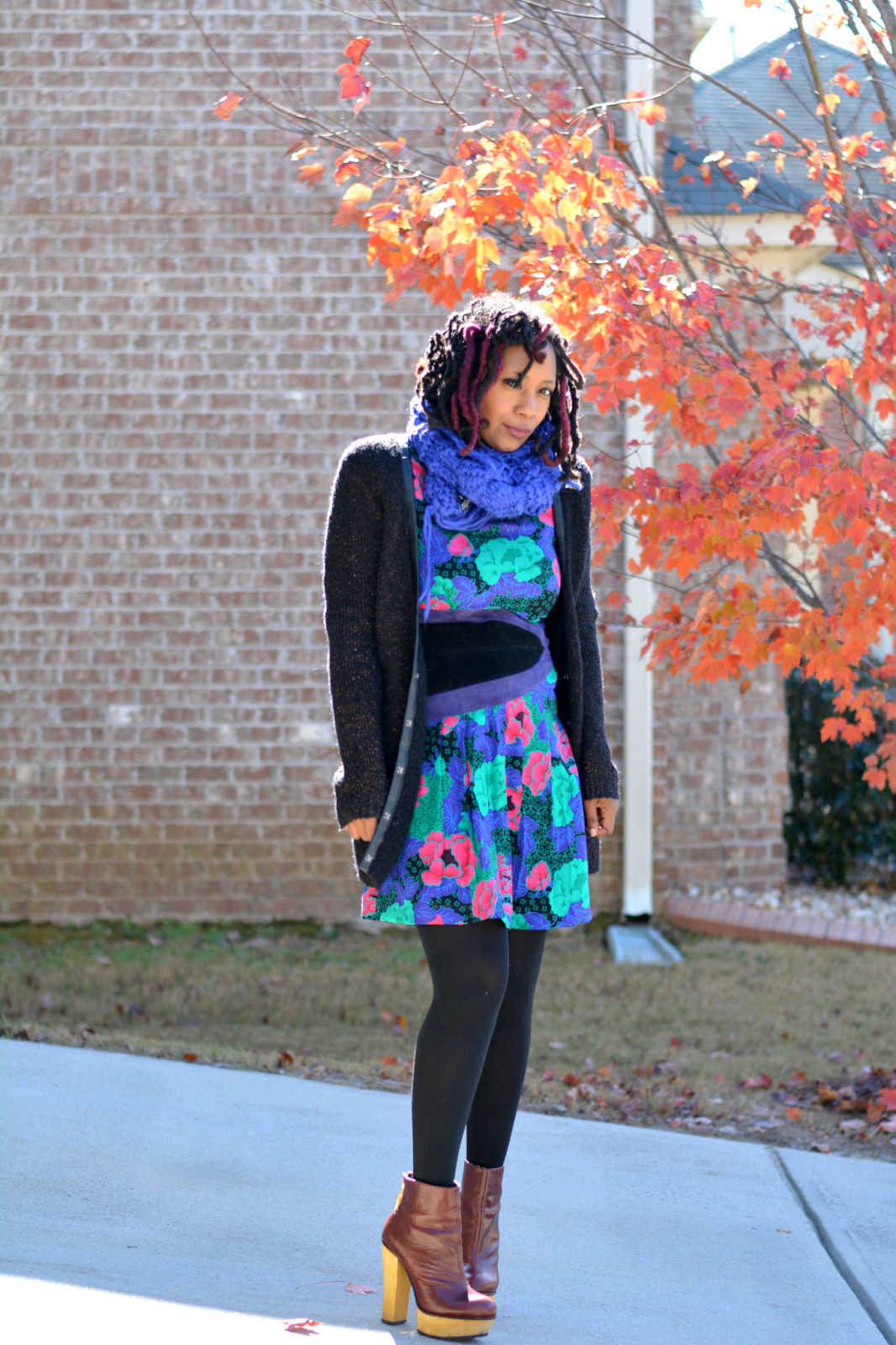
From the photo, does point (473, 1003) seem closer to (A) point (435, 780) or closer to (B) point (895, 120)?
(A) point (435, 780)

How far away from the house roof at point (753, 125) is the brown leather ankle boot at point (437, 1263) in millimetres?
3269

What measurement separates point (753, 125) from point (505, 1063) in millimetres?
6434

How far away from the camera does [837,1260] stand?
110 inches

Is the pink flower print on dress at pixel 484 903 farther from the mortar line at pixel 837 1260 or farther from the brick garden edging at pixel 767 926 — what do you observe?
the brick garden edging at pixel 767 926

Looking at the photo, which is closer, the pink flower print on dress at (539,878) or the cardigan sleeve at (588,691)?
the pink flower print on dress at (539,878)

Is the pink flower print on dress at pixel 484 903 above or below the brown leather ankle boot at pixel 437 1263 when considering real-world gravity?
above

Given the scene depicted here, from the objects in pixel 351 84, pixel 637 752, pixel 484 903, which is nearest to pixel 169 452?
pixel 637 752

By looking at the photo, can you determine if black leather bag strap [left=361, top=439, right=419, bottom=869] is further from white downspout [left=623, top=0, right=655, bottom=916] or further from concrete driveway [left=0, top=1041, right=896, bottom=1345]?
white downspout [left=623, top=0, right=655, bottom=916]

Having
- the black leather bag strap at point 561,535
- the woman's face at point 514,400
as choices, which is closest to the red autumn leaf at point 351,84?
the woman's face at point 514,400

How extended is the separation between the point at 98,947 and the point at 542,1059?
100 inches

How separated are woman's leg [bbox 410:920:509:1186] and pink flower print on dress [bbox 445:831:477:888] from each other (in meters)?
0.08

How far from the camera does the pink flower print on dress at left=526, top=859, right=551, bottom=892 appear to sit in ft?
7.92

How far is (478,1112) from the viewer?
2.46 meters

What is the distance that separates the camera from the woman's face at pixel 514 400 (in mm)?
2439
